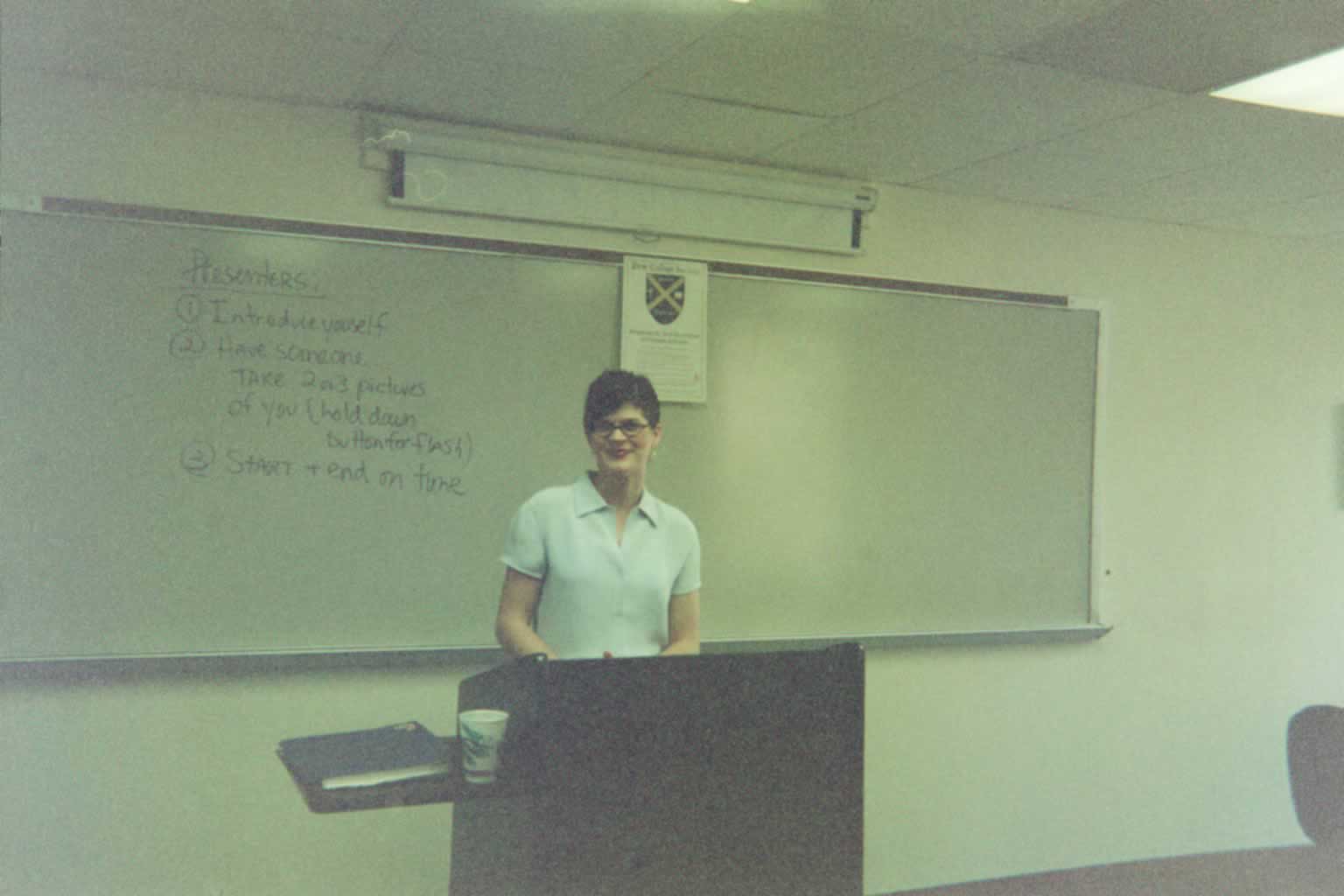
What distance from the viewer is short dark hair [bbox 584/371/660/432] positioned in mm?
2154

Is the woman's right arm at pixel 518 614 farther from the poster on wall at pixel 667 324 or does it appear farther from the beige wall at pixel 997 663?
the poster on wall at pixel 667 324

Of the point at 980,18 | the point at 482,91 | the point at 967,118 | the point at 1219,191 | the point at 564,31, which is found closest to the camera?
the point at 980,18

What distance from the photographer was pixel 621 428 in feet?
7.13

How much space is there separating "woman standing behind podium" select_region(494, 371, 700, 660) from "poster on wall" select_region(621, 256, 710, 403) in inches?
37.7

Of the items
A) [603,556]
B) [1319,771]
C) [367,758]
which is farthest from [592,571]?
[1319,771]

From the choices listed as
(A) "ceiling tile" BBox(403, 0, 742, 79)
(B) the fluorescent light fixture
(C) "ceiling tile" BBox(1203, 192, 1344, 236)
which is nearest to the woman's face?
(A) "ceiling tile" BBox(403, 0, 742, 79)

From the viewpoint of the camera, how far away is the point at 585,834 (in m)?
1.24

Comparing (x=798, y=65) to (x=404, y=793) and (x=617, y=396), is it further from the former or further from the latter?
(x=404, y=793)

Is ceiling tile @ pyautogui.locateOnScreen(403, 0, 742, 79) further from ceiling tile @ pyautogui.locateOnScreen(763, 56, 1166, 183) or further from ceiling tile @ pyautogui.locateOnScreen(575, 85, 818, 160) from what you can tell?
ceiling tile @ pyautogui.locateOnScreen(763, 56, 1166, 183)

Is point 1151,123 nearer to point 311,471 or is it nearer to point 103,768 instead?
point 311,471

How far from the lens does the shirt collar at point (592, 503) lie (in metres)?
2.23

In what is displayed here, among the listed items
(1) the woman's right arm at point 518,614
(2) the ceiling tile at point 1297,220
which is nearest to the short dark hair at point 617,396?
(1) the woman's right arm at point 518,614

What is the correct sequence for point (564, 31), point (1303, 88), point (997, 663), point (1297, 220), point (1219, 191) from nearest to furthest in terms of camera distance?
point (564, 31) → point (1303, 88) → point (1219, 191) → point (997, 663) → point (1297, 220)

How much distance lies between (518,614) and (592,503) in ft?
0.85
